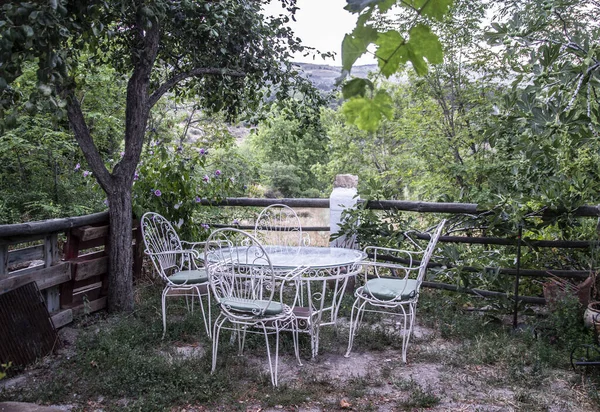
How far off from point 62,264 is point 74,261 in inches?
5.2

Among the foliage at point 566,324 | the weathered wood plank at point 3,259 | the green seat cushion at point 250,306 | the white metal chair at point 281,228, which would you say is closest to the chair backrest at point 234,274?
the green seat cushion at point 250,306

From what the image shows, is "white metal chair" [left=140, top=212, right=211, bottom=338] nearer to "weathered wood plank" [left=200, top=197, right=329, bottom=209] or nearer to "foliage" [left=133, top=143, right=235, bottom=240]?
"foliage" [left=133, top=143, right=235, bottom=240]

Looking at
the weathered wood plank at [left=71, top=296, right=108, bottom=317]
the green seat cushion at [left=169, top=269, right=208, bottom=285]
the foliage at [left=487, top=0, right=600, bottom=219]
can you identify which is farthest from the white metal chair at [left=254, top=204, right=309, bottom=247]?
the foliage at [left=487, top=0, right=600, bottom=219]

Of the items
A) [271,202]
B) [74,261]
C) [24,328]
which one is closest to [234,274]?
[24,328]

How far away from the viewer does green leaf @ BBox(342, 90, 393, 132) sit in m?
0.63

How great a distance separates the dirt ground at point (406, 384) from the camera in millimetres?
2580

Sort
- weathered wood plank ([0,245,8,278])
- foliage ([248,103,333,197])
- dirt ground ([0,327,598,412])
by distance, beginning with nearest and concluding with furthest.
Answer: dirt ground ([0,327,598,412]) < weathered wood plank ([0,245,8,278]) < foliage ([248,103,333,197])

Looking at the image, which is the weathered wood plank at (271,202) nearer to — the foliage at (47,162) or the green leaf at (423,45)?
the foliage at (47,162)

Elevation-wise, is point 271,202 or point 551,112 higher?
point 551,112

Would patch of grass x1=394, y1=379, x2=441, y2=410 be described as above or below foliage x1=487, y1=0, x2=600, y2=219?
below

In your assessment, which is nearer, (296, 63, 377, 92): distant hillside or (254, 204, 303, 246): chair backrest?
(296, 63, 377, 92): distant hillside

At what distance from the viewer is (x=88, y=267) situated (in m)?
3.81

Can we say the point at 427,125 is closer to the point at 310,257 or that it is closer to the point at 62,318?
the point at 310,257

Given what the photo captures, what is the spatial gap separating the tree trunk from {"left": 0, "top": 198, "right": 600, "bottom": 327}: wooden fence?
99 mm
